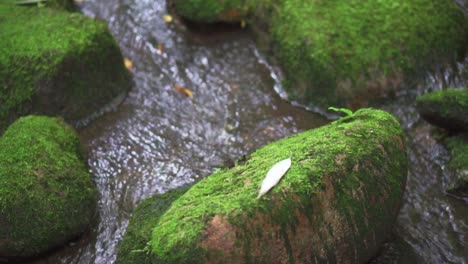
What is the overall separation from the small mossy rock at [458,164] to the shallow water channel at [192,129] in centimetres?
8

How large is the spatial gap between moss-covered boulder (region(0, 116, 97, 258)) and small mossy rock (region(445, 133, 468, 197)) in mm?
2870

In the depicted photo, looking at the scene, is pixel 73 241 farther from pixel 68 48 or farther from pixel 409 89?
pixel 409 89

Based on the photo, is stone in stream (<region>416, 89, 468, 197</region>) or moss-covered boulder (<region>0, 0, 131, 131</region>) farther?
moss-covered boulder (<region>0, 0, 131, 131</region>)

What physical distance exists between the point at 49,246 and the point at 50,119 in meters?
1.21

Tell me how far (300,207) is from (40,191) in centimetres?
193

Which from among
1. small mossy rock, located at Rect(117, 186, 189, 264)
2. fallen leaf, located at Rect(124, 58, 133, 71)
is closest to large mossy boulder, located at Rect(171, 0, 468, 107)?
fallen leaf, located at Rect(124, 58, 133, 71)

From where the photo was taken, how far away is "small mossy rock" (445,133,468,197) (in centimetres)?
494

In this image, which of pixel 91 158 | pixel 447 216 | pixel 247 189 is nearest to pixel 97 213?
pixel 91 158

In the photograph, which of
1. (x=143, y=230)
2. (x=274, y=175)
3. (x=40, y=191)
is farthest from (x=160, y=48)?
(x=274, y=175)

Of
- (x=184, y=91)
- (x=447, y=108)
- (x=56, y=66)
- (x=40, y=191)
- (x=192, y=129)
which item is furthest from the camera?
(x=184, y=91)

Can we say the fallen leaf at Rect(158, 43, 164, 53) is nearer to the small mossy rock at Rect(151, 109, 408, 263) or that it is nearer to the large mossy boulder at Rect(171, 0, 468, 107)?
the large mossy boulder at Rect(171, 0, 468, 107)

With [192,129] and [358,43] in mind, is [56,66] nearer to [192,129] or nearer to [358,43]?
[192,129]

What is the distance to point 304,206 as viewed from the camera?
3727 mm

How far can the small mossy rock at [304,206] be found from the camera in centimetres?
356
